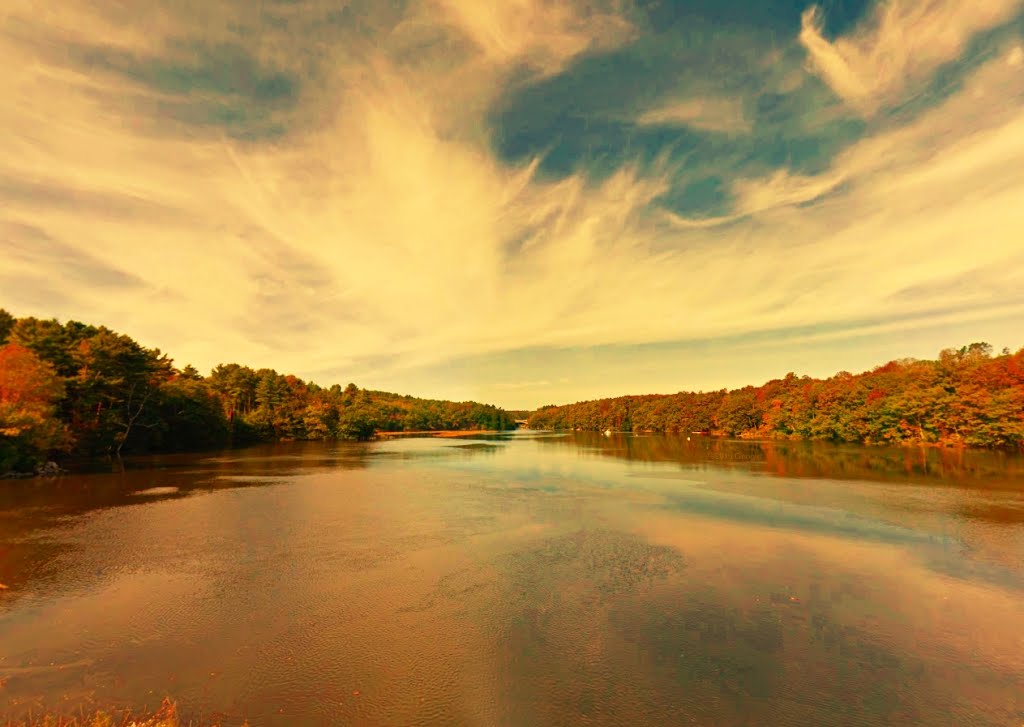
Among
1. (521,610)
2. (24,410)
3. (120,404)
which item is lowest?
(521,610)

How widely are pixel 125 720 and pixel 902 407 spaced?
9036cm

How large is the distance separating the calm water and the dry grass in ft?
1.21

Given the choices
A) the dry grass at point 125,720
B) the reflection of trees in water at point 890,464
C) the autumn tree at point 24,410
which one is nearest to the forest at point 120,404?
the autumn tree at point 24,410

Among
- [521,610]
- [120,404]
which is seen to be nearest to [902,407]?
[521,610]

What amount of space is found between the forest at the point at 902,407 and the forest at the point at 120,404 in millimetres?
91384

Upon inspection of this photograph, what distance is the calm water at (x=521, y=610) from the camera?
8695mm

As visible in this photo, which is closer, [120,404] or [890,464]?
[890,464]

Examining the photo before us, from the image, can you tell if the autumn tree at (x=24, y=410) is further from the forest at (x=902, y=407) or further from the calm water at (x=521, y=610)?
the forest at (x=902, y=407)

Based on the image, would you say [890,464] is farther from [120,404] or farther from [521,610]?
[120,404]

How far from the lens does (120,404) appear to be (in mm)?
56688

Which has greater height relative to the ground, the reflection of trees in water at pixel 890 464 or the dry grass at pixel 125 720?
the reflection of trees in water at pixel 890 464

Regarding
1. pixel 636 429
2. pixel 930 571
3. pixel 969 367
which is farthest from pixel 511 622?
pixel 636 429

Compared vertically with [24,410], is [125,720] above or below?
below

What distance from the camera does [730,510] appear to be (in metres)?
25.8
